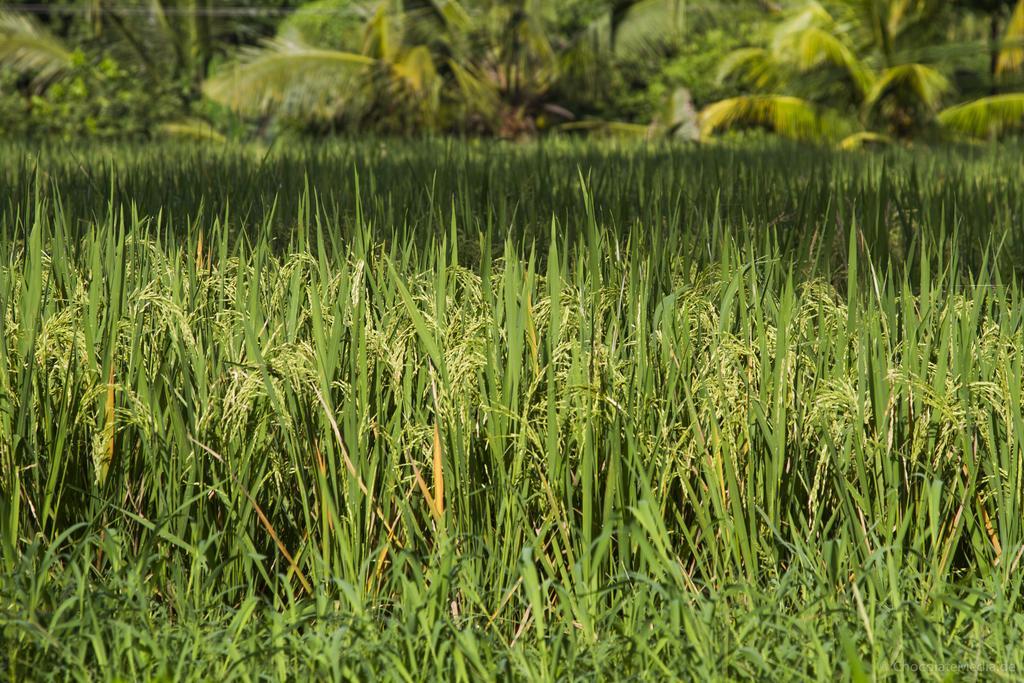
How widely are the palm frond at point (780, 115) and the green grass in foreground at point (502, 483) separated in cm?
1100

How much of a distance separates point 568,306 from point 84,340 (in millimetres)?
782

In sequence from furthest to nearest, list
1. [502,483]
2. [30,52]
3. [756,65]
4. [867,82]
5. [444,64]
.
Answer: [30,52] → [756,65] → [444,64] → [867,82] → [502,483]

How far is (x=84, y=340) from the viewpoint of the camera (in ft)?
5.97

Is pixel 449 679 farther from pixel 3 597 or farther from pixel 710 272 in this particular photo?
pixel 710 272

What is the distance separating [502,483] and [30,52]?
14.9 m

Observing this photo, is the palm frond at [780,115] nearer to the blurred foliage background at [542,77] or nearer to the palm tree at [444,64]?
the blurred foliage background at [542,77]

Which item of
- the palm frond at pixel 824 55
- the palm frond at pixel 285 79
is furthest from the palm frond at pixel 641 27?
the palm frond at pixel 285 79

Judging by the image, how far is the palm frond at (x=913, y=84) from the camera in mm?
11711

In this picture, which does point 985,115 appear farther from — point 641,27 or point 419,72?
point 419,72

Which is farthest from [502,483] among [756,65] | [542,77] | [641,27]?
[756,65]

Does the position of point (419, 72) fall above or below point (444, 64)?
below

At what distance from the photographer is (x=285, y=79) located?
12438 mm

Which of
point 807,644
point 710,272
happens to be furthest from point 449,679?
point 710,272

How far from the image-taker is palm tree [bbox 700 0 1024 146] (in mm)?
12133
